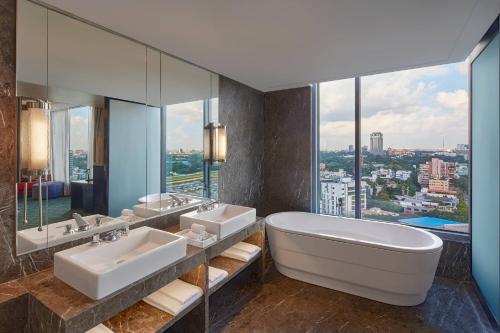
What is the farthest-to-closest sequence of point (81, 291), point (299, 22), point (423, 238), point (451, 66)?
1. point (451, 66)
2. point (423, 238)
3. point (299, 22)
4. point (81, 291)

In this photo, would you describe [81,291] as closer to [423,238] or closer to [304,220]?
[304,220]

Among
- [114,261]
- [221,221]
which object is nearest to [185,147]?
[221,221]

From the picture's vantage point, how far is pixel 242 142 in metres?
3.63

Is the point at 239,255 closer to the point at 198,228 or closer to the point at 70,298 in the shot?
the point at 198,228

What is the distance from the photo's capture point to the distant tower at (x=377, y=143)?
3.50 metres

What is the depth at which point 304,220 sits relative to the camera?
12.2ft

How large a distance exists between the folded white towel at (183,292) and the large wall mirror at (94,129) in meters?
0.70

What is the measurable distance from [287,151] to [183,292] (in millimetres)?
2718

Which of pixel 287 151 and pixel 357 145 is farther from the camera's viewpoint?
pixel 287 151

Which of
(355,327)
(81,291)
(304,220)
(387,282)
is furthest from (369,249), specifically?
(81,291)

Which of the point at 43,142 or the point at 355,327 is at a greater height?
the point at 43,142

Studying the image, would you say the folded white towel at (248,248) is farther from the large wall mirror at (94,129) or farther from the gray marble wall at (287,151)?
the gray marble wall at (287,151)

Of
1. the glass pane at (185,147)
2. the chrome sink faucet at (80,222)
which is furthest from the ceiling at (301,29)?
the chrome sink faucet at (80,222)

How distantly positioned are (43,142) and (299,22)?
1.97 metres
